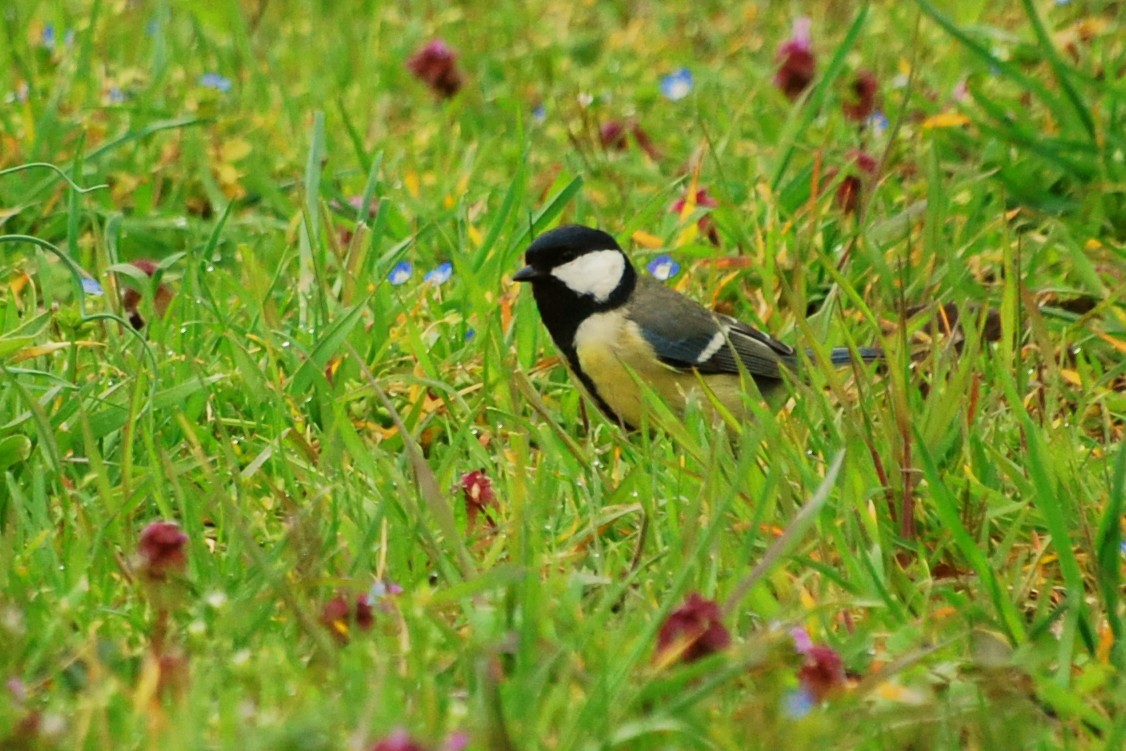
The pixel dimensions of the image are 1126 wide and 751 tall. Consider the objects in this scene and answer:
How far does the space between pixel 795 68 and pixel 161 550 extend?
3.29 metres

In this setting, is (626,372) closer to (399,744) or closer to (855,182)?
(855,182)

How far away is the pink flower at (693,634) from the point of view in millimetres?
2301

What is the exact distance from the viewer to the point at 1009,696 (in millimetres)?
2316

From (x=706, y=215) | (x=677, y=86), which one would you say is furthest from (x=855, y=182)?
(x=677, y=86)

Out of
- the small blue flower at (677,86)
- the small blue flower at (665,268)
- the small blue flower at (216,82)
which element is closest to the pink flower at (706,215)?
the small blue flower at (665,268)

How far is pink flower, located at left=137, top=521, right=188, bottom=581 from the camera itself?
2.46m

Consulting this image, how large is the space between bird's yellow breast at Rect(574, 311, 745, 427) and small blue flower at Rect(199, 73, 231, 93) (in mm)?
1842

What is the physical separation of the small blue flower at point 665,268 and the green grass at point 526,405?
2.8 inches

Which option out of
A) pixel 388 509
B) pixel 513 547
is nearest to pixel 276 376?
pixel 388 509

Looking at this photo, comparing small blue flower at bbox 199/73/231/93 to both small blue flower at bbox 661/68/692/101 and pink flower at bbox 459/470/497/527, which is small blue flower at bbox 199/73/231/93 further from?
pink flower at bbox 459/470/497/527

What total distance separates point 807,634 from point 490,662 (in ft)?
2.09

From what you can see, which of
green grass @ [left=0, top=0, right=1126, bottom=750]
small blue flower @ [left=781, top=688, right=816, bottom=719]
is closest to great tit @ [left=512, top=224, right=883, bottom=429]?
green grass @ [left=0, top=0, right=1126, bottom=750]

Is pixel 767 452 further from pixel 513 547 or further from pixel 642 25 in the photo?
pixel 642 25

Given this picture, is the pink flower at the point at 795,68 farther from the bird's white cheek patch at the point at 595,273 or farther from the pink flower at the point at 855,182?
the bird's white cheek patch at the point at 595,273
